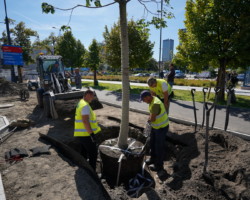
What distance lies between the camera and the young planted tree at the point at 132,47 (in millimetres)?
15906

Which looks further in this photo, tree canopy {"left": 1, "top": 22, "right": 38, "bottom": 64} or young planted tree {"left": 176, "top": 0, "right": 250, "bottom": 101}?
tree canopy {"left": 1, "top": 22, "right": 38, "bottom": 64}

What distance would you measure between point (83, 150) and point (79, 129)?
825mm

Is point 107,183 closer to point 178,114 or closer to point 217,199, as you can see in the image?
point 217,199

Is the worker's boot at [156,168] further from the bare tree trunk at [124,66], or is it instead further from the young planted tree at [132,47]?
the young planted tree at [132,47]

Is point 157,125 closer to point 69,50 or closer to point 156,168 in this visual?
point 156,168

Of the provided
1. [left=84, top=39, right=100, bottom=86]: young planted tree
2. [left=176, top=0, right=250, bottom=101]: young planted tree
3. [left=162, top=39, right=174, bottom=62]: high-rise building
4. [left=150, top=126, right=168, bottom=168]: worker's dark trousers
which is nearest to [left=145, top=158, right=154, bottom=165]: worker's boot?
[left=150, top=126, right=168, bottom=168]: worker's dark trousers

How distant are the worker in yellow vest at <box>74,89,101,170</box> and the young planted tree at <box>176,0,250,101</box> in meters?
6.91

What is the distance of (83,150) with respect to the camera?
4344mm

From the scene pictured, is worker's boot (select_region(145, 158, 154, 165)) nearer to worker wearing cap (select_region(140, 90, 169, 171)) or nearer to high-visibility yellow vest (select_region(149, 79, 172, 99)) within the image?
worker wearing cap (select_region(140, 90, 169, 171))

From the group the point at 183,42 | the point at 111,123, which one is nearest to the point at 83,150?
the point at 111,123

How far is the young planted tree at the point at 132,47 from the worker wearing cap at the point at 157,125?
41.7 ft

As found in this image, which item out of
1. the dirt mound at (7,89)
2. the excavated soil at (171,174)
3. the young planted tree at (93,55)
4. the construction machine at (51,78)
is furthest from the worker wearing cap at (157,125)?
the young planted tree at (93,55)

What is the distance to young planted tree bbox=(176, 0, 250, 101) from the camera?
8.86 meters

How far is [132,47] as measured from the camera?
16.0m
